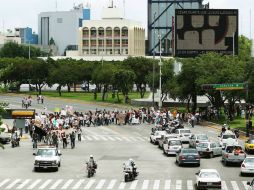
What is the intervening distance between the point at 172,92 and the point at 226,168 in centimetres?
4790

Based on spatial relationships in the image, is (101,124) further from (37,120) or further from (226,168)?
(226,168)

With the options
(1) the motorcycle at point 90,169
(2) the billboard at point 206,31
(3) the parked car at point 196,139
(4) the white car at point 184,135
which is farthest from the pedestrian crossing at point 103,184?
(2) the billboard at point 206,31

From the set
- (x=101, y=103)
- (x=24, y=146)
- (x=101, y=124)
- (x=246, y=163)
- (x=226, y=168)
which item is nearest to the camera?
(x=246, y=163)

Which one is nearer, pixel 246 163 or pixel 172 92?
pixel 246 163

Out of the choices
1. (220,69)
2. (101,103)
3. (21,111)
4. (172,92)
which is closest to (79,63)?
(101,103)

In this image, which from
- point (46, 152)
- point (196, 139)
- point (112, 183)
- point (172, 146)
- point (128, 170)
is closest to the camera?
point (112, 183)

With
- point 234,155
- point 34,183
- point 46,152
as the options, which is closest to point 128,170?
point 34,183

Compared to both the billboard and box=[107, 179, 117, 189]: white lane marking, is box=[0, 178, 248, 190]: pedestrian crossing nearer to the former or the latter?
box=[107, 179, 117, 189]: white lane marking

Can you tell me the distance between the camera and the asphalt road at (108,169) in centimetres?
3706

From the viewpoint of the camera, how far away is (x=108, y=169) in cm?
4319

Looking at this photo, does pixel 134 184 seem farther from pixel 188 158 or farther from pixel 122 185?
pixel 188 158

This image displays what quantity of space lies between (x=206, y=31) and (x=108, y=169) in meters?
57.6

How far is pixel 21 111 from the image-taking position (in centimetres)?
6481

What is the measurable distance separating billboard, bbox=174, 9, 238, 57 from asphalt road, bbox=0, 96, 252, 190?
35.2 meters
